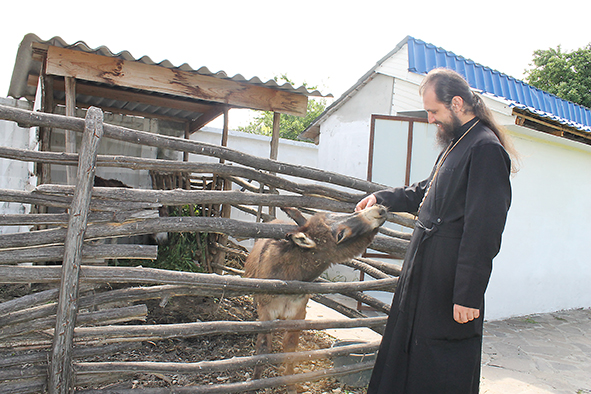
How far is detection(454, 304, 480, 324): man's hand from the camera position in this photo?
2.27m

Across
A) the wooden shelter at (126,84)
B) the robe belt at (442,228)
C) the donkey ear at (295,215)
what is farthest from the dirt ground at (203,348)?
the wooden shelter at (126,84)

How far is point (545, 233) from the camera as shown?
785cm

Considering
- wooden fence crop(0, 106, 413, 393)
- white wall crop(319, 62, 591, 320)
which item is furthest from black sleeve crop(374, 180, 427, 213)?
white wall crop(319, 62, 591, 320)

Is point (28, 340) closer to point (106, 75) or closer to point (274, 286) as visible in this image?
point (274, 286)

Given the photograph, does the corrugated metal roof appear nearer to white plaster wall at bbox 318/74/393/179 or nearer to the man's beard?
white plaster wall at bbox 318/74/393/179

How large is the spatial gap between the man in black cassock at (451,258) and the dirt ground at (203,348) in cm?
161

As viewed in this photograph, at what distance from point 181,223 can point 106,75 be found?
10.0 feet

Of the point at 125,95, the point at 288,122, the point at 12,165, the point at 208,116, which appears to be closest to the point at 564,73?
the point at 288,122

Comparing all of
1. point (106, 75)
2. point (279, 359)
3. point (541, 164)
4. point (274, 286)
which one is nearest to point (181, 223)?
point (274, 286)

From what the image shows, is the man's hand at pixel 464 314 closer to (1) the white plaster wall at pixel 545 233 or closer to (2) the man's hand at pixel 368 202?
(2) the man's hand at pixel 368 202

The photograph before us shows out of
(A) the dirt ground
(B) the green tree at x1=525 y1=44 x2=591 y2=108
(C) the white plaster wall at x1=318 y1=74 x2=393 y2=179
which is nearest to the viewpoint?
Answer: (A) the dirt ground

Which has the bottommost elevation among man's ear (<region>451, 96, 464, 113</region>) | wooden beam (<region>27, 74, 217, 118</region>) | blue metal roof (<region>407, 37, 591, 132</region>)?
man's ear (<region>451, 96, 464, 113</region>)

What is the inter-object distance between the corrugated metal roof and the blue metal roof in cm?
241

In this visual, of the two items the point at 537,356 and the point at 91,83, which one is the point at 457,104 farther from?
the point at 91,83
